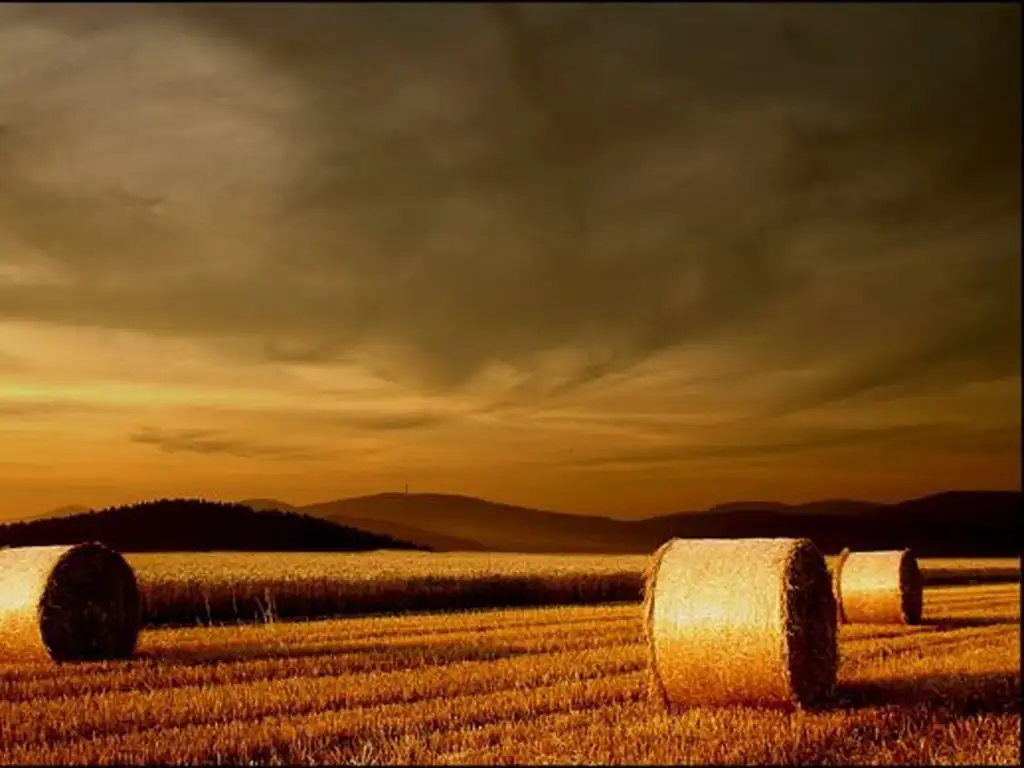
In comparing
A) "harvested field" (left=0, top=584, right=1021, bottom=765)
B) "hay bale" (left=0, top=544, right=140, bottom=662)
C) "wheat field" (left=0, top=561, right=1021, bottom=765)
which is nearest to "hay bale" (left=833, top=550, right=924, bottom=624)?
"harvested field" (left=0, top=584, right=1021, bottom=765)

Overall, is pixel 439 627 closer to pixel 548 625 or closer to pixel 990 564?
pixel 548 625

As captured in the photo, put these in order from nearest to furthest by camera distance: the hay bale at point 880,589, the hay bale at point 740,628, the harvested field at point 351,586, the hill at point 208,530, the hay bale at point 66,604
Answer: the hay bale at point 740,628 < the hay bale at point 66,604 < the hay bale at point 880,589 < the harvested field at point 351,586 < the hill at point 208,530

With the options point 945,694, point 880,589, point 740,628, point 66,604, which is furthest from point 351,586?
point 945,694

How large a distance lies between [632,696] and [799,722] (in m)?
1.99

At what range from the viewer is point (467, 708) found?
38.9 ft

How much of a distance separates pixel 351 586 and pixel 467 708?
15861 mm

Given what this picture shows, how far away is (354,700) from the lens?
41.0 ft

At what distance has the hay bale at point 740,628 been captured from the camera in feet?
42.0

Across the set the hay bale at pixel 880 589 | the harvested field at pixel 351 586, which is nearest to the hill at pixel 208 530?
the harvested field at pixel 351 586

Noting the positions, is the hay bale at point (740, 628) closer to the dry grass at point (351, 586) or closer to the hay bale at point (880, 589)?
the hay bale at point (880, 589)

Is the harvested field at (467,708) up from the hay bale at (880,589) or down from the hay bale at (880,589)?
down

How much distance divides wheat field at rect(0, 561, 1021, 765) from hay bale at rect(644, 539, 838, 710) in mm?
401

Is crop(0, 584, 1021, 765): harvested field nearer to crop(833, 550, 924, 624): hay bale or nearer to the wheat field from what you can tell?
the wheat field

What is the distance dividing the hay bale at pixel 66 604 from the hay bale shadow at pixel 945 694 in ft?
30.0
